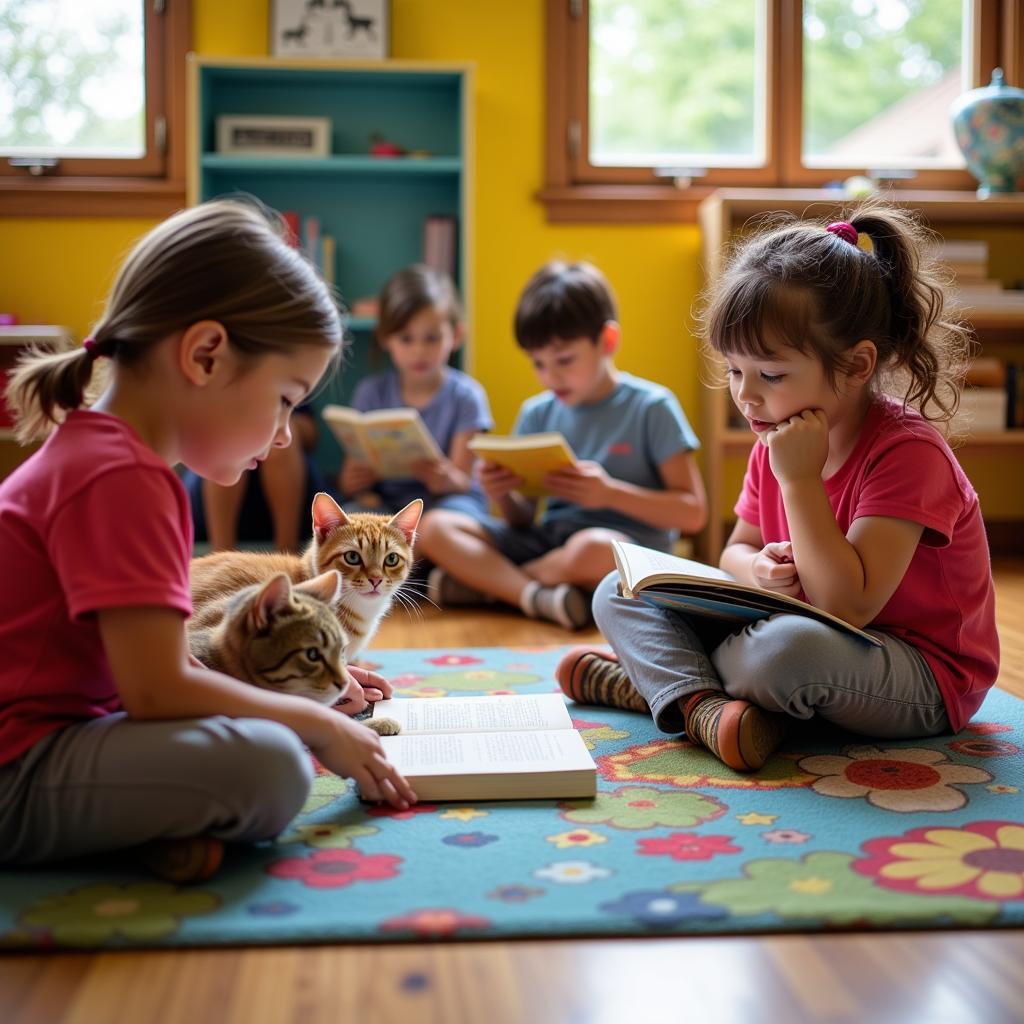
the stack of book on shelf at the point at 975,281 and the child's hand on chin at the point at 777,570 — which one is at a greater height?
the stack of book on shelf at the point at 975,281

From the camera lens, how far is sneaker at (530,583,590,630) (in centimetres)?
241

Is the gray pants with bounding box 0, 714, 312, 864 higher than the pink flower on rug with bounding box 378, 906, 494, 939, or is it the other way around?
the gray pants with bounding box 0, 714, 312, 864

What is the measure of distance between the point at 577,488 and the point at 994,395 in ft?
5.34

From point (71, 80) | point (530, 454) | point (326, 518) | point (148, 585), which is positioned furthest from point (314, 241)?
point (148, 585)

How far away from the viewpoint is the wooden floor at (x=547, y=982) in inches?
30.7

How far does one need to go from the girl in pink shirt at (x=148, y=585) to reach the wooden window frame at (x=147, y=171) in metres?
2.59

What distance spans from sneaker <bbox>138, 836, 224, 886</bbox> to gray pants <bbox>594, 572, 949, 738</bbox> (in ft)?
2.11

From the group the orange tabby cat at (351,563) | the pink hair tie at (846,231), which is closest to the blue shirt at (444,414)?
the orange tabby cat at (351,563)

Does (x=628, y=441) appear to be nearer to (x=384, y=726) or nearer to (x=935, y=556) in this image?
(x=935, y=556)

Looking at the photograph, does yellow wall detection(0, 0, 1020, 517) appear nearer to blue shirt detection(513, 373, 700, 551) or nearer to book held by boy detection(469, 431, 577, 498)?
blue shirt detection(513, 373, 700, 551)

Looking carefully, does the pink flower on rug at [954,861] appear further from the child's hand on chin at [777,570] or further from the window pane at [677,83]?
the window pane at [677,83]

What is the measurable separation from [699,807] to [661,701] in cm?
26

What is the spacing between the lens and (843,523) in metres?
1.46

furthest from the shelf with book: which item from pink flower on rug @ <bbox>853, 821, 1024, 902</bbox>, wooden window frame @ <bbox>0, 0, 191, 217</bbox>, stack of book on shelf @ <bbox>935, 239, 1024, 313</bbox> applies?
pink flower on rug @ <bbox>853, 821, 1024, 902</bbox>
